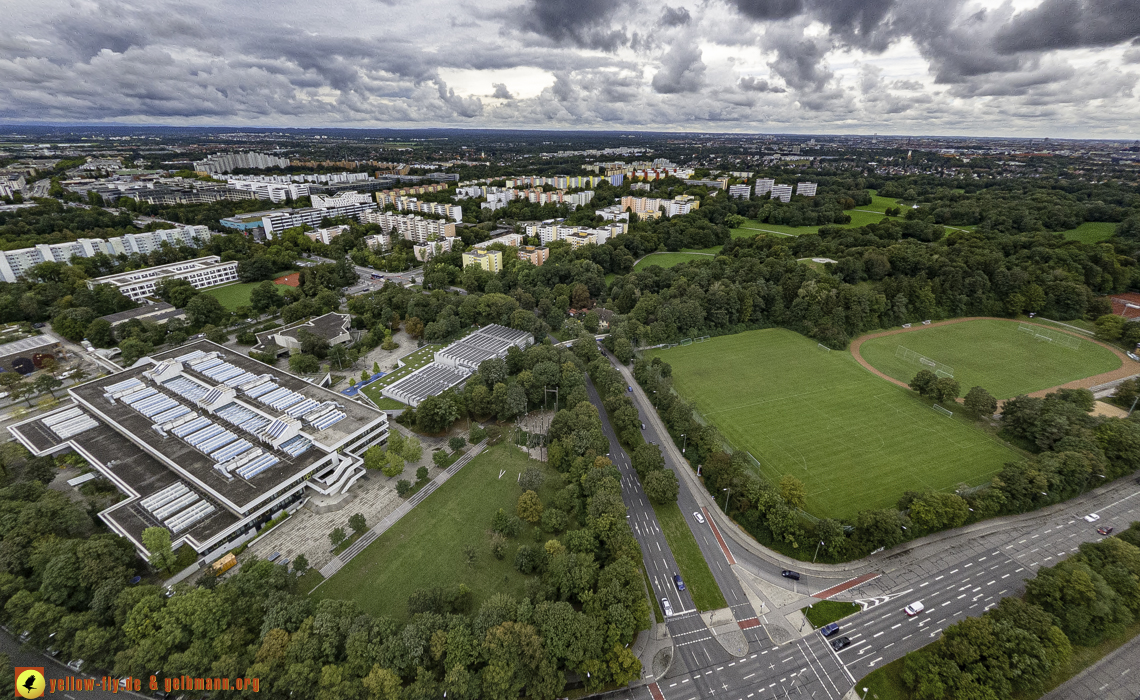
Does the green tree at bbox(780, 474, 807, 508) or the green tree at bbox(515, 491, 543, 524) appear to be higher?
the green tree at bbox(780, 474, 807, 508)

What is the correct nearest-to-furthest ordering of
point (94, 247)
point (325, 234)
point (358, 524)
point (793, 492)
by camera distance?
point (358, 524) < point (793, 492) < point (94, 247) < point (325, 234)

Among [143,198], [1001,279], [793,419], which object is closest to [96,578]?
[793,419]

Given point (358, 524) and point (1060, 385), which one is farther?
point (1060, 385)

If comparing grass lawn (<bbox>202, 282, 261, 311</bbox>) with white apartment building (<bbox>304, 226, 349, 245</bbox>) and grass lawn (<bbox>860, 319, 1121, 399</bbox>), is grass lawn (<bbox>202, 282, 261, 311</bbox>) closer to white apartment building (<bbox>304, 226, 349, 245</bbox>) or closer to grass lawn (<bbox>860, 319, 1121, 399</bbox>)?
white apartment building (<bbox>304, 226, 349, 245</bbox>)

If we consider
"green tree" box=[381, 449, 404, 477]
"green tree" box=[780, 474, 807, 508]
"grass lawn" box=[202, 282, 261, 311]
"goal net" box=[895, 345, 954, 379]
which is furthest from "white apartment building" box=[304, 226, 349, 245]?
"goal net" box=[895, 345, 954, 379]


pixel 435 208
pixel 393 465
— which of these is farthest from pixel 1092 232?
pixel 435 208

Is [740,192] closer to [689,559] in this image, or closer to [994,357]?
[994,357]
